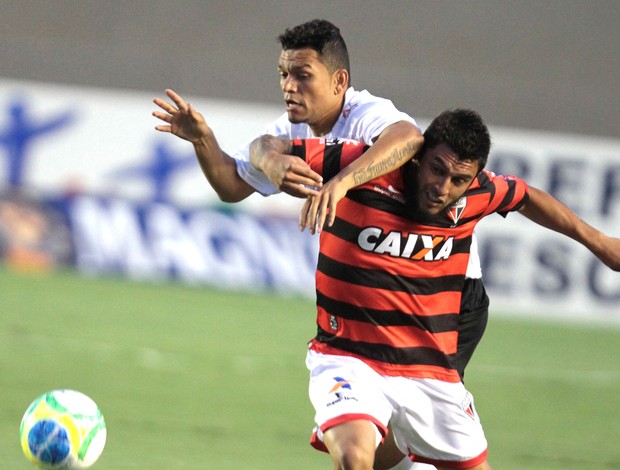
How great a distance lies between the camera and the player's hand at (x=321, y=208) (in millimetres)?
4762

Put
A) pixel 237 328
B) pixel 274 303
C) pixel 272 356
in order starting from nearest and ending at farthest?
pixel 272 356
pixel 237 328
pixel 274 303

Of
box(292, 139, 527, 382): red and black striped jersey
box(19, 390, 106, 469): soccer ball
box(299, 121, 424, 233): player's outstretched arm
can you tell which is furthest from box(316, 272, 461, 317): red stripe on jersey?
box(19, 390, 106, 469): soccer ball

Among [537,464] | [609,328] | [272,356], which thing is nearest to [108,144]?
[272,356]

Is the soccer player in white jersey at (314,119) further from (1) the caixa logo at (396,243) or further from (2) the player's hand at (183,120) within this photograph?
(1) the caixa logo at (396,243)

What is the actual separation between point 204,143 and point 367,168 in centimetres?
94

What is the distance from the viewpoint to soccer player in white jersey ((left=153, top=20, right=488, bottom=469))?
5.24m

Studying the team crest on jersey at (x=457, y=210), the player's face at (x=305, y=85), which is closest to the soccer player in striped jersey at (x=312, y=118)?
the player's face at (x=305, y=85)

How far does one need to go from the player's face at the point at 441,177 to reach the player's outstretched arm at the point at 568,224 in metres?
0.63

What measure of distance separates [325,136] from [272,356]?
5.58m

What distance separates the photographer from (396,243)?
548 centimetres

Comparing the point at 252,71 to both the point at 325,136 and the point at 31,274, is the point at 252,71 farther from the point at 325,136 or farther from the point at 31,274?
the point at 325,136

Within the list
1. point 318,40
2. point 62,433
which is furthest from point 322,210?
point 62,433

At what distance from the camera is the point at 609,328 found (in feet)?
48.8

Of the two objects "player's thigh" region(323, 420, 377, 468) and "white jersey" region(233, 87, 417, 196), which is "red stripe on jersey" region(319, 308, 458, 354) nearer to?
"player's thigh" region(323, 420, 377, 468)
